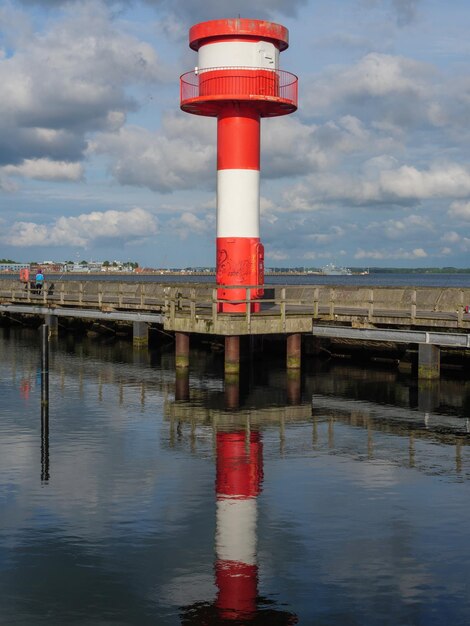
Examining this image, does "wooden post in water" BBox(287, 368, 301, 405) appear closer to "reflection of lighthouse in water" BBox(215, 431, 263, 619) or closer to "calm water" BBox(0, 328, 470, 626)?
"calm water" BBox(0, 328, 470, 626)

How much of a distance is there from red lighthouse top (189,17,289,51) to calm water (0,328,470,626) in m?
10.8

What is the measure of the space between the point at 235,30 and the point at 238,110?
234cm

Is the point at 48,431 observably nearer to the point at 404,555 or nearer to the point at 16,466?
the point at 16,466

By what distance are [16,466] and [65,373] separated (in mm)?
13525

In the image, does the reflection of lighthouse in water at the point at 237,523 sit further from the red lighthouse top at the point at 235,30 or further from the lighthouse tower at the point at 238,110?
the red lighthouse top at the point at 235,30

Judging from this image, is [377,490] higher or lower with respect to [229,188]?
A: lower

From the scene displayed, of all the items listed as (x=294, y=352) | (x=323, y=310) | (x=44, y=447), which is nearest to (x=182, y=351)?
(x=294, y=352)

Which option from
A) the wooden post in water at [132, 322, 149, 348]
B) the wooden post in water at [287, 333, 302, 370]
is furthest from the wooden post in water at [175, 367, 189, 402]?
the wooden post in water at [132, 322, 149, 348]

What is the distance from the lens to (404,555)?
1101cm

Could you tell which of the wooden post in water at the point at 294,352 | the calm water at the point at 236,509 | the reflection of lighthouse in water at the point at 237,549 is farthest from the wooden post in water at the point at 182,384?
the reflection of lighthouse in water at the point at 237,549

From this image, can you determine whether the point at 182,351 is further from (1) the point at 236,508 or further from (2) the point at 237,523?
(2) the point at 237,523

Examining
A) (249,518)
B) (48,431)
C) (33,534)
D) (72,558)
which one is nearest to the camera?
(72,558)

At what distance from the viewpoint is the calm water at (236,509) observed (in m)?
9.71

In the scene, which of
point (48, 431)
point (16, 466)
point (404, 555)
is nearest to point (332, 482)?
point (404, 555)
